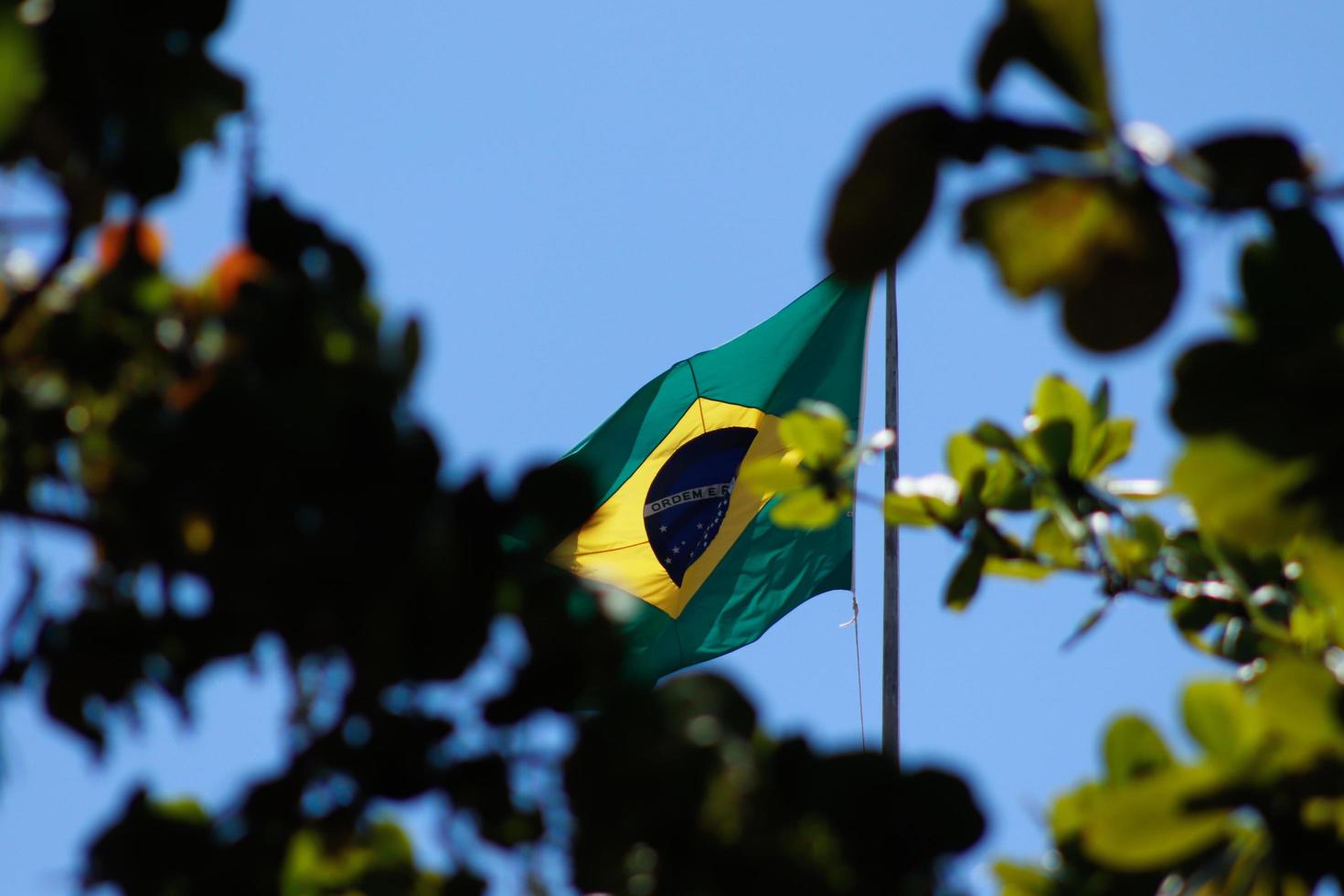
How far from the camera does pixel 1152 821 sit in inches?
47.3

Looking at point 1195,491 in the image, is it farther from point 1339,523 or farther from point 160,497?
point 160,497

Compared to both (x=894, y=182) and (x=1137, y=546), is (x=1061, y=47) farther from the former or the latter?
(x=1137, y=546)

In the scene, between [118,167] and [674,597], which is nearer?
[118,167]

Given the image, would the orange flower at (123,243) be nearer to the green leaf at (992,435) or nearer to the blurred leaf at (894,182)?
the blurred leaf at (894,182)

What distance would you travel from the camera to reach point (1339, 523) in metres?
1.18

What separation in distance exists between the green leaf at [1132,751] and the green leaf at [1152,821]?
10.2 inches

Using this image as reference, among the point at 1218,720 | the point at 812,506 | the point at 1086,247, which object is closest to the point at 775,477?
the point at 812,506

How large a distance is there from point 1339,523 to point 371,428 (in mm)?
945

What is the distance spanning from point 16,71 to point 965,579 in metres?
1.68

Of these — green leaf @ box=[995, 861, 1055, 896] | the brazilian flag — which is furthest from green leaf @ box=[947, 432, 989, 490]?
the brazilian flag

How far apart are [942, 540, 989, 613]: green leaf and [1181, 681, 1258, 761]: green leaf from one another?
0.99 metres

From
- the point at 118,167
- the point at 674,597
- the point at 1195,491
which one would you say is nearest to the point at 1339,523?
the point at 1195,491

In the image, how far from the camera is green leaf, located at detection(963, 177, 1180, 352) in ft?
3.55

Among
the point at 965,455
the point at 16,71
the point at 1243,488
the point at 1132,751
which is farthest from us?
the point at 965,455
